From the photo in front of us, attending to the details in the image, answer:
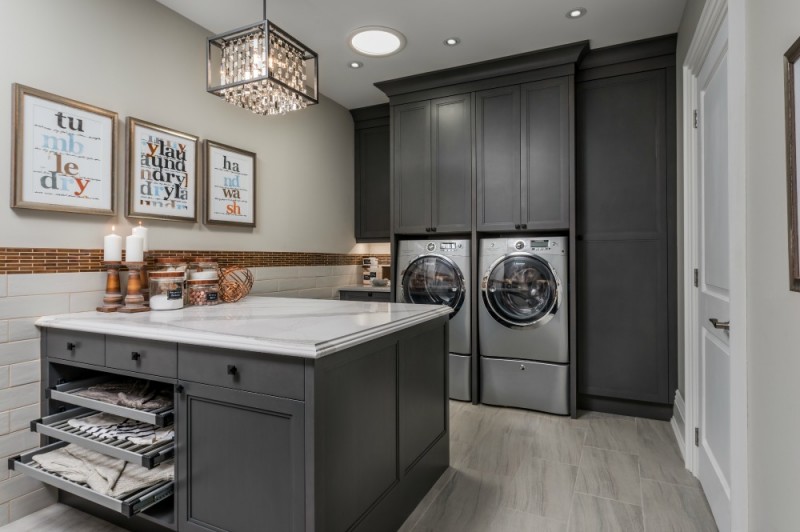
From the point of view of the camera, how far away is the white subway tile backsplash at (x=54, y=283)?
6.18 ft

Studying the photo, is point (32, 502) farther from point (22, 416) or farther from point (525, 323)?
point (525, 323)

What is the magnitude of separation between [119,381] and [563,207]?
2890 mm

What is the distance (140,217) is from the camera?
235 cm

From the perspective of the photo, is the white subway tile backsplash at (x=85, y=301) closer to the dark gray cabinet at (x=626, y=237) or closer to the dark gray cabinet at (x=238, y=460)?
the dark gray cabinet at (x=238, y=460)

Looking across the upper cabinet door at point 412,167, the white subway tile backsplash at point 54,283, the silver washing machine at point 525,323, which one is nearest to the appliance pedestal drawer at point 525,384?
the silver washing machine at point 525,323

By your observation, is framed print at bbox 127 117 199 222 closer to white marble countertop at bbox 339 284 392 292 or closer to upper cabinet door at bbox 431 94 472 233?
white marble countertop at bbox 339 284 392 292

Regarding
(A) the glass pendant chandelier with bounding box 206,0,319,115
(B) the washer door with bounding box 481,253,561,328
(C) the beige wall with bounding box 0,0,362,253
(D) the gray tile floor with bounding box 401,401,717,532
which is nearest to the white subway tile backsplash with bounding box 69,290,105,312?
(C) the beige wall with bounding box 0,0,362,253

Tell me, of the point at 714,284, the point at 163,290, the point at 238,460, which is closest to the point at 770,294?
the point at 714,284

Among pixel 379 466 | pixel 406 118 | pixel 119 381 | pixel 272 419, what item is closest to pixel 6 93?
pixel 119 381

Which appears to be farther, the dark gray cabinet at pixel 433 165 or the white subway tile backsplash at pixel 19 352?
the dark gray cabinet at pixel 433 165

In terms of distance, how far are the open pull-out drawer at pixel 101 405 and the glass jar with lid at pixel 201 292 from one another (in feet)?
1.78

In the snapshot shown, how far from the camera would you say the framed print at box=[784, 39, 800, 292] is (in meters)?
0.99

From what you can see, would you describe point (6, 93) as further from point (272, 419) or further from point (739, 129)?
point (739, 129)

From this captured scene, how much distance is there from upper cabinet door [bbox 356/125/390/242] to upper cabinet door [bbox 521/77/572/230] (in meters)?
1.53
